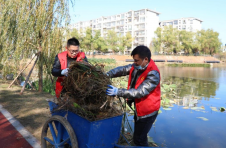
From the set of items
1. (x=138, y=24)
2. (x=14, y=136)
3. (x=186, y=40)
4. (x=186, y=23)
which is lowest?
(x=14, y=136)

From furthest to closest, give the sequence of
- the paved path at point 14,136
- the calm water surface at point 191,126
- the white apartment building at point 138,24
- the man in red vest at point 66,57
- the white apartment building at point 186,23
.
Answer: the white apartment building at point 186,23, the white apartment building at point 138,24, the calm water surface at point 191,126, the paved path at point 14,136, the man in red vest at point 66,57

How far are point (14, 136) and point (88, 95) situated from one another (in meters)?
2.24

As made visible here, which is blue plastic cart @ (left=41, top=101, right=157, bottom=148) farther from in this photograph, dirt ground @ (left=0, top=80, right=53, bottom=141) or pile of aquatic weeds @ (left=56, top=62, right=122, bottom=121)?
dirt ground @ (left=0, top=80, right=53, bottom=141)

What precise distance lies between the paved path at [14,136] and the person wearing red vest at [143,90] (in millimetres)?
1826

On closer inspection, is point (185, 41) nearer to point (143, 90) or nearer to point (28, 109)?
point (28, 109)

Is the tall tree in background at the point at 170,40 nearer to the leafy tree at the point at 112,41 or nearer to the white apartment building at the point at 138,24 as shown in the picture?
the leafy tree at the point at 112,41

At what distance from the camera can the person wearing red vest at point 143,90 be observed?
238 cm

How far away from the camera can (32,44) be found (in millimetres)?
7387

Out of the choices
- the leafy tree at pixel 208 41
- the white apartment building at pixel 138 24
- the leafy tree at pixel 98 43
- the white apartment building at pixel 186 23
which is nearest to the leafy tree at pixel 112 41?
the leafy tree at pixel 98 43

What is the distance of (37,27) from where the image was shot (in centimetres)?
716

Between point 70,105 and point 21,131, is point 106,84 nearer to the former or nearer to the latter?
point 70,105

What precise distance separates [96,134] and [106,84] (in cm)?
58

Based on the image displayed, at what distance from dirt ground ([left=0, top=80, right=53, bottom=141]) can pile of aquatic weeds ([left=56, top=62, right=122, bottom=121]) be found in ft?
5.51

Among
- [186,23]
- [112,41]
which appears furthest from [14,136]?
[186,23]
